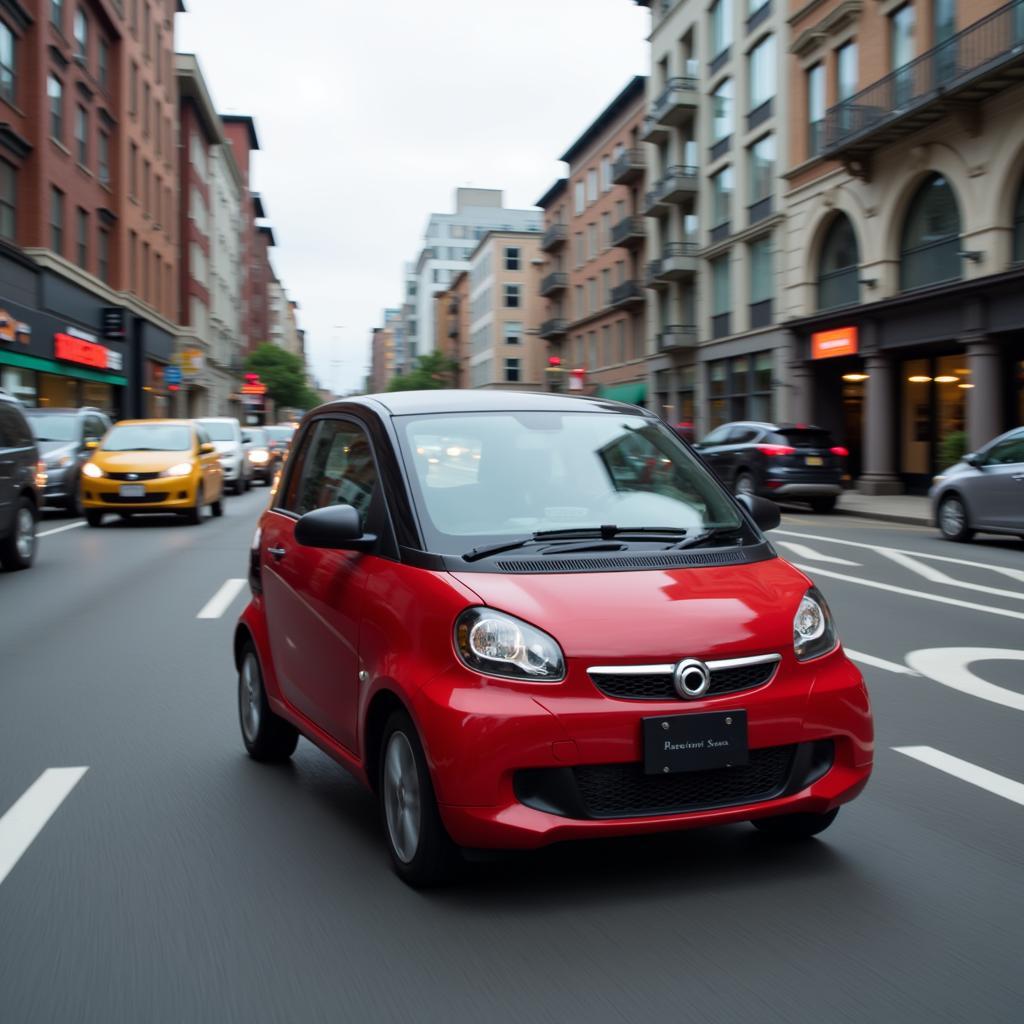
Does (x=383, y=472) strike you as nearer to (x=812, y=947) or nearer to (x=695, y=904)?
(x=695, y=904)

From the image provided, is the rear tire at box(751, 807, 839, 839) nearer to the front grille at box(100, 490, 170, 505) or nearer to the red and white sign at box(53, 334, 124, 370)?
the front grille at box(100, 490, 170, 505)

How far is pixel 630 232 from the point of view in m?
53.5

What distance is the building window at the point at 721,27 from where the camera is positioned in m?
39.7

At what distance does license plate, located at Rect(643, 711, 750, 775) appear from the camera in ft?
11.5

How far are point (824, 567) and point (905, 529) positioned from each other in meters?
6.70

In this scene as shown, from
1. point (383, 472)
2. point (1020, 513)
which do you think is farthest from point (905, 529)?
point (383, 472)

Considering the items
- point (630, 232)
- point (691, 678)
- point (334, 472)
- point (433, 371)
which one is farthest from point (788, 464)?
point (433, 371)

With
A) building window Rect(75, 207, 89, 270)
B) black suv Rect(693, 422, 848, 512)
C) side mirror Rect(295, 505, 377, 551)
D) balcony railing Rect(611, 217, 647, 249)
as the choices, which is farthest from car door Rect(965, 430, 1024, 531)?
balcony railing Rect(611, 217, 647, 249)

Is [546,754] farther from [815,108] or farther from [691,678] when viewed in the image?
[815,108]

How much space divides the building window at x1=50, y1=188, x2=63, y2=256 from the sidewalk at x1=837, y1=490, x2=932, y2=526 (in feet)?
75.7

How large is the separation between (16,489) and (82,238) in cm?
2866

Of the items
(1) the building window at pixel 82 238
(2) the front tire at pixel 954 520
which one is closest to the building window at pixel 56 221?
(1) the building window at pixel 82 238

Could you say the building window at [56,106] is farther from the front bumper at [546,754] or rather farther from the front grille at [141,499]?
the front bumper at [546,754]

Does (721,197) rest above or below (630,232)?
below
